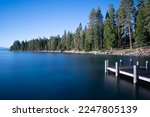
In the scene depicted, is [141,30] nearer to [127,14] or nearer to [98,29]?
[127,14]

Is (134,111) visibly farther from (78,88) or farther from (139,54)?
(139,54)

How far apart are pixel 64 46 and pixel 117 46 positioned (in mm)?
46100

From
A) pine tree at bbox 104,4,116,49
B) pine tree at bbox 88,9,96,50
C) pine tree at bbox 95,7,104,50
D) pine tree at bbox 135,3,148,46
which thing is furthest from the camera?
pine tree at bbox 88,9,96,50

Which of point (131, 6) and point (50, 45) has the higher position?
point (131, 6)

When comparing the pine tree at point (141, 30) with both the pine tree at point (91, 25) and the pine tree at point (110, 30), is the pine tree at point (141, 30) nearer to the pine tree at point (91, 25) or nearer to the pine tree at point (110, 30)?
the pine tree at point (110, 30)

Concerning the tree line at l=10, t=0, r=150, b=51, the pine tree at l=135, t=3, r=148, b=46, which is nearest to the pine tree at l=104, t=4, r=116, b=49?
the tree line at l=10, t=0, r=150, b=51

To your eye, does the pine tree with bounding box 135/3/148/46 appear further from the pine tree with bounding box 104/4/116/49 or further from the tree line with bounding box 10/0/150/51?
the pine tree with bounding box 104/4/116/49

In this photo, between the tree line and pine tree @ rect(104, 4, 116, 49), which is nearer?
the tree line

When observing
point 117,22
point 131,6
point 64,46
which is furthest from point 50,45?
point 131,6

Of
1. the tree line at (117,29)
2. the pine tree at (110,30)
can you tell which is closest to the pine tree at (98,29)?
the tree line at (117,29)

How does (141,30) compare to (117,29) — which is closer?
(141,30)

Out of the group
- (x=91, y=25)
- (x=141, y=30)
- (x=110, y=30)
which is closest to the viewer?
(x=141, y=30)

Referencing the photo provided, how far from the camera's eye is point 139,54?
47.6 metres

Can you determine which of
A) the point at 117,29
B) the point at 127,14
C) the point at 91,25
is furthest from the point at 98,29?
the point at 127,14
